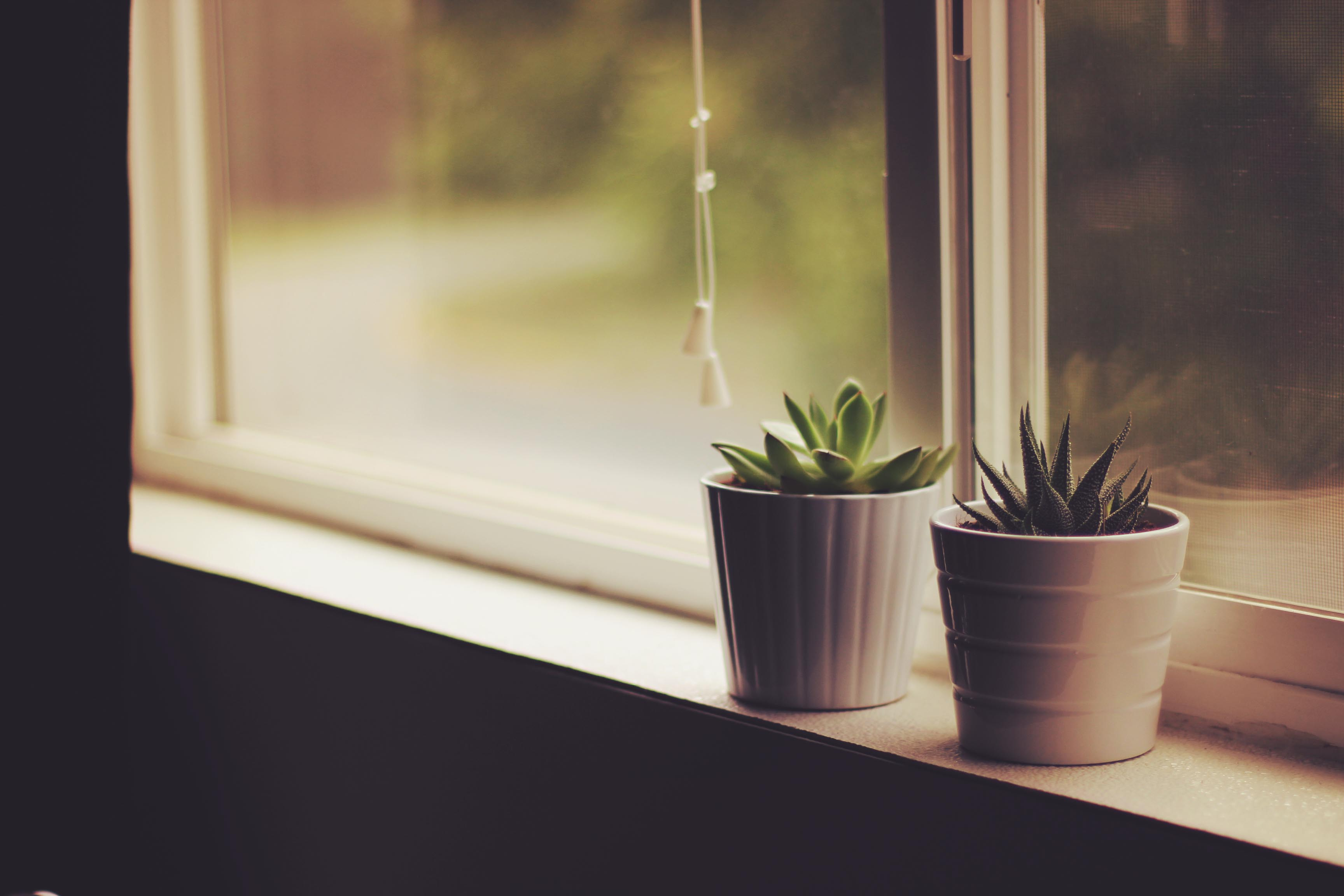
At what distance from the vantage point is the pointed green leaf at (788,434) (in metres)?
0.80

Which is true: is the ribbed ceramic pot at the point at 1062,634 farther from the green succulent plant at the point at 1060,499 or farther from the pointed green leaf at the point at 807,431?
the pointed green leaf at the point at 807,431

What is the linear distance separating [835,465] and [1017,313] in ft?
0.68

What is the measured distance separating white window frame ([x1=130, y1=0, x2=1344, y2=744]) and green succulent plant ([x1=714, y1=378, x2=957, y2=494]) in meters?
0.09

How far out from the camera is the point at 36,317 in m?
1.18

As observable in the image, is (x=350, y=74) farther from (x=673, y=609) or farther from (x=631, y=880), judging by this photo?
(x=631, y=880)

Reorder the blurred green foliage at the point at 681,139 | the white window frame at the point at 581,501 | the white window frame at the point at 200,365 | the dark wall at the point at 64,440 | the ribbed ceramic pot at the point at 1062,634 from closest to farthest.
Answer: the ribbed ceramic pot at the point at 1062,634
the white window frame at the point at 581,501
the blurred green foliage at the point at 681,139
the dark wall at the point at 64,440
the white window frame at the point at 200,365

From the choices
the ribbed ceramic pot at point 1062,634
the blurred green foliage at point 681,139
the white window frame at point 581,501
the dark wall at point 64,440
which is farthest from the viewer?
the dark wall at point 64,440

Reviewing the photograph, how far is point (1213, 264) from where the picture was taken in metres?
0.73

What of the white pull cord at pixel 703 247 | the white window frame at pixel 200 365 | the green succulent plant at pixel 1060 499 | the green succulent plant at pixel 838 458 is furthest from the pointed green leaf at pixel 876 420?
the white window frame at pixel 200 365

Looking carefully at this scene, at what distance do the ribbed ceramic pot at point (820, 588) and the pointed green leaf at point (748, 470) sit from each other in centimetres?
2

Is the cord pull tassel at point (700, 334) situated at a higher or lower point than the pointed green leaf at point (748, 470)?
higher

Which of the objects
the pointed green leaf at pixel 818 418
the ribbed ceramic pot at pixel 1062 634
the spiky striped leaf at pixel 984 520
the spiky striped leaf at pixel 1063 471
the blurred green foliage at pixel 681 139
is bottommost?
the ribbed ceramic pot at pixel 1062 634

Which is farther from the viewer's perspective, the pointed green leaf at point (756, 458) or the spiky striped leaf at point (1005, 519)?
the pointed green leaf at point (756, 458)

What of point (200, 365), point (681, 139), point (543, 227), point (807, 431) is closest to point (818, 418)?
point (807, 431)
